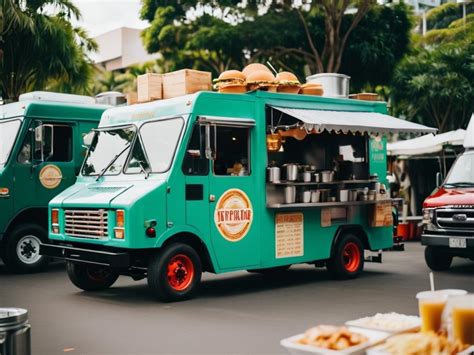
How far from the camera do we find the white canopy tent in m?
18.0

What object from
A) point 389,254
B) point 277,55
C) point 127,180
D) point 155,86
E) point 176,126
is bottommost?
point 389,254

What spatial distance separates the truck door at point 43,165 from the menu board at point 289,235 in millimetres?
4558

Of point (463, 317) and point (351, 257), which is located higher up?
point (463, 317)

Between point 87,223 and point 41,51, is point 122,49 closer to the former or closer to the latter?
point 41,51

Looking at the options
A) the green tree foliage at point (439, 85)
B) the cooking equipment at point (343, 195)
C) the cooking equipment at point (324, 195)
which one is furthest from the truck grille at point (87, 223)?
the green tree foliage at point (439, 85)

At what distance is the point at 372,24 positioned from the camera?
25016 millimetres

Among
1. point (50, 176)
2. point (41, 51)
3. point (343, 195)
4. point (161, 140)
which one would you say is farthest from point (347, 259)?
point (41, 51)

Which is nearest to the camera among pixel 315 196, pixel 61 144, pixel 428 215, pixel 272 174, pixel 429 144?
pixel 272 174

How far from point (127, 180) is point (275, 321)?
2.99 m

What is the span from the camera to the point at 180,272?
344 inches

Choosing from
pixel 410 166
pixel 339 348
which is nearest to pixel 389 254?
pixel 410 166

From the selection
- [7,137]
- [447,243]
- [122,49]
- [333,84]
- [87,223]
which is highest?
[122,49]

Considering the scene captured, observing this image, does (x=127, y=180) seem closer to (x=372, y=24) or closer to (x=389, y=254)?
(x=389, y=254)

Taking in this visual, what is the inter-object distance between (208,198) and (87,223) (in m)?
1.64
